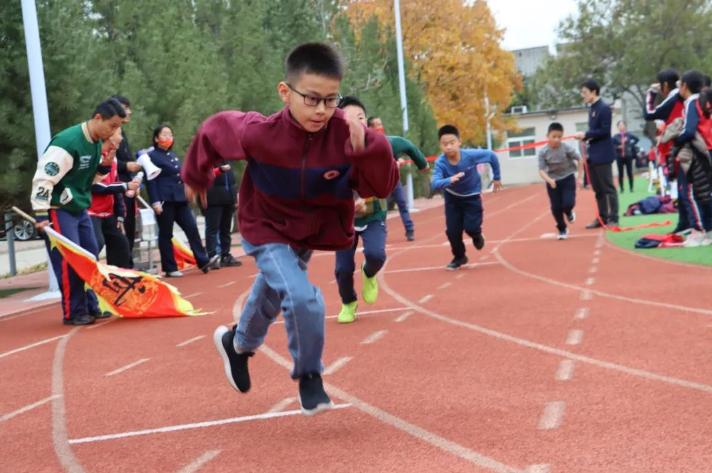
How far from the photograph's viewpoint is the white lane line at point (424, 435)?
4.02 meters

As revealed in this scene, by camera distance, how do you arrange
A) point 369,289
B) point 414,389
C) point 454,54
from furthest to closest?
1. point 454,54
2. point 369,289
3. point 414,389

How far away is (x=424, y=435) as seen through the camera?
4.54 m

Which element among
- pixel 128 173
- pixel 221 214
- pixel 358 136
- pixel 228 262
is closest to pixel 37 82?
pixel 128 173

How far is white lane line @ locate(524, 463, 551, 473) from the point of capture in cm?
388

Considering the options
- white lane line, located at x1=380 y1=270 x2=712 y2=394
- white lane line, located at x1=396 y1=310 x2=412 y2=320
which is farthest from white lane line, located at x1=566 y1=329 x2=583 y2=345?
white lane line, located at x1=396 y1=310 x2=412 y2=320

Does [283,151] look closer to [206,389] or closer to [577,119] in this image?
[206,389]

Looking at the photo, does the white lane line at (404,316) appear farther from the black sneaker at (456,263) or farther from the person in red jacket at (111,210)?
the person in red jacket at (111,210)

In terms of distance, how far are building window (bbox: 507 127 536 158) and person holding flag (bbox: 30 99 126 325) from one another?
58355 millimetres

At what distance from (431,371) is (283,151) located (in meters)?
2.07

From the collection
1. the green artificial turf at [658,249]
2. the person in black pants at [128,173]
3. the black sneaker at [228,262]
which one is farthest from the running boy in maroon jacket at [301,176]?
the black sneaker at [228,262]

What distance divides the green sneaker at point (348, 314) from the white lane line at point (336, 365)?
5.58 ft

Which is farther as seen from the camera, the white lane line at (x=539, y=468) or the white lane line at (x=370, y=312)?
the white lane line at (x=370, y=312)

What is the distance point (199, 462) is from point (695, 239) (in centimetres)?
977

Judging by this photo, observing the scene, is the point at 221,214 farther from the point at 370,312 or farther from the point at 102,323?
the point at 370,312
